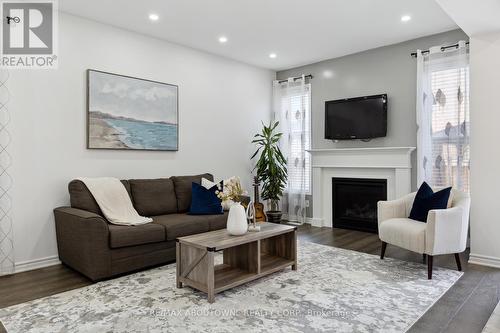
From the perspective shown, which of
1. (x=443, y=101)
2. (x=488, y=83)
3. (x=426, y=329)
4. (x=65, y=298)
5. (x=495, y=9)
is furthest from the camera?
(x=443, y=101)

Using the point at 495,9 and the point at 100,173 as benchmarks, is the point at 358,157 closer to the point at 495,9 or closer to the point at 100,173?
the point at 495,9

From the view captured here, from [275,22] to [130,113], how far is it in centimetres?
Answer: 216

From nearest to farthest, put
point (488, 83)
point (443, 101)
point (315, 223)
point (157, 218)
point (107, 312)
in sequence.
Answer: point (107, 312), point (488, 83), point (157, 218), point (443, 101), point (315, 223)

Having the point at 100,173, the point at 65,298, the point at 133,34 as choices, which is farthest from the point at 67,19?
the point at 65,298

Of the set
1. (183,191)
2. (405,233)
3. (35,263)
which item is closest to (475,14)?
(405,233)

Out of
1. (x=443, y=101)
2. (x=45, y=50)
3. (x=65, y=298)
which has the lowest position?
(x=65, y=298)

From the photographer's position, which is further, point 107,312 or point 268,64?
point 268,64

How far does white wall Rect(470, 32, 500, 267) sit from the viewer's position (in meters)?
3.58

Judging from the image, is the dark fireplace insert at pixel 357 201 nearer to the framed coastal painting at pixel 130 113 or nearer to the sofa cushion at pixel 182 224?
the sofa cushion at pixel 182 224

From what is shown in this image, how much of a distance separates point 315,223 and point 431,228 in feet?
8.99

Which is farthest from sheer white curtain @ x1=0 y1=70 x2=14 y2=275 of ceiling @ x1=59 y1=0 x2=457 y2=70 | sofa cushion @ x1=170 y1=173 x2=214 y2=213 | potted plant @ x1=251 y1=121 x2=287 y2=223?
potted plant @ x1=251 y1=121 x2=287 y2=223

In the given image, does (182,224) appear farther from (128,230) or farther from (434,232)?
(434,232)

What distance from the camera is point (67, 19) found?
12.6 feet

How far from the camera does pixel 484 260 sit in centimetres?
362
